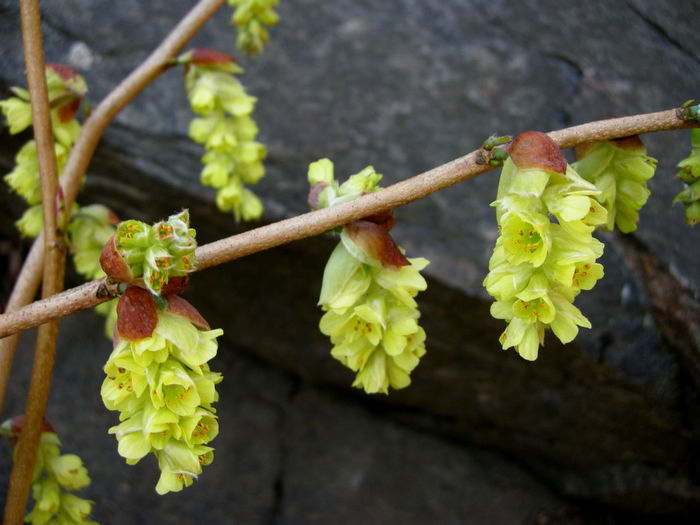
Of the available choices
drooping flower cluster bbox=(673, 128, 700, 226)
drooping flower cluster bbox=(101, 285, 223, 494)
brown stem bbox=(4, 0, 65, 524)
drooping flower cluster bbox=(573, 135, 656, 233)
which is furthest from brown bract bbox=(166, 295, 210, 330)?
drooping flower cluster bbox=(673, 128, 700, 226)

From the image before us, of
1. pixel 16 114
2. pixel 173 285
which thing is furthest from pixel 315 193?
pixel 16 114

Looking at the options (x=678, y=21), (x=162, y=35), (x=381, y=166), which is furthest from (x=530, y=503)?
(x=162, y=35)

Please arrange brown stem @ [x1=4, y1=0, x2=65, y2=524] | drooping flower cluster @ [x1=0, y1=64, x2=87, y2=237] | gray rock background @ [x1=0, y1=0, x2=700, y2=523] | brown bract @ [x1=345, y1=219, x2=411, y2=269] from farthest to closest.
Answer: gray rock background @ [x1=0, y1=0, x2=700, y2=523] < drooping flower cluster @ [x1=0, y1=64, x2=87, y2=237] < brown stem @ [x1=4, y1=0, x2=65, y2=524] < brown bract @ [x1=345, y1=219, x2=411, y2=269]

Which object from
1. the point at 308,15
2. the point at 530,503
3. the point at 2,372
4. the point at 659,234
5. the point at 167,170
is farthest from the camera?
the point at 530,503

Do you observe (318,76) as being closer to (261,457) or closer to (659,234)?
(659,234)

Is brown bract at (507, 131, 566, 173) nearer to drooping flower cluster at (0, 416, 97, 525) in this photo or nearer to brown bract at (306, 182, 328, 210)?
brown bract at (306, 182, 328, 210)

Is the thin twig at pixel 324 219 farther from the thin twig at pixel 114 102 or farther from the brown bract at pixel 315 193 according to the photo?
the thin twig at pixel 114 102

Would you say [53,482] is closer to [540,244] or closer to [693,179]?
[540,244]
